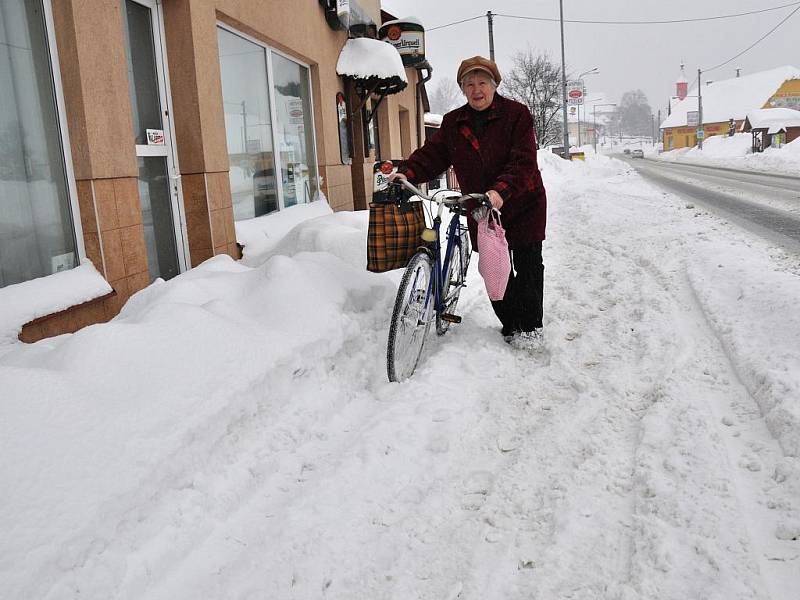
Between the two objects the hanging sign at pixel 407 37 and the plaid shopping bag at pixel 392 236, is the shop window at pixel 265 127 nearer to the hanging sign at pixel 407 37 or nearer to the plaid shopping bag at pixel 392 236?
the plaid shopping bag at pixel 392 236

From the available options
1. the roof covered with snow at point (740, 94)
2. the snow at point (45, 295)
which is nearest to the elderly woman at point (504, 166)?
the snow at point (45, 295)

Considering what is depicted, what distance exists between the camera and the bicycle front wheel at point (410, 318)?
3506 millimetres

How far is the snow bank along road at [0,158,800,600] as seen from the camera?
199 centimetres

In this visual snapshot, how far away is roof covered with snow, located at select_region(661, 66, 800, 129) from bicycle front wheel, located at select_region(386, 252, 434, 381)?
7600cm

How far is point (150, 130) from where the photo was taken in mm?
5516

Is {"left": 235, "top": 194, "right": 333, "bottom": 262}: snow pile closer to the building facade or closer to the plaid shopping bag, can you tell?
the building facade

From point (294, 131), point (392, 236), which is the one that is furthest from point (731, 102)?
point (392, 236)

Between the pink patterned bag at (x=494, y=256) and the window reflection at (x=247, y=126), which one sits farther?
the window reflection at (x=247, y=126)

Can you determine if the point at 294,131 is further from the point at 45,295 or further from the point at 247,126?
the point at 45,295

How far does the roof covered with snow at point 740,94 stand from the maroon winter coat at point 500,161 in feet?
247

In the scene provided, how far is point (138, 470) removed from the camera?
7.52 feet

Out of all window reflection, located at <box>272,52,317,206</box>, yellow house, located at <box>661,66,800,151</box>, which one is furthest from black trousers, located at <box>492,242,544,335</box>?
yellow house, located at <box>661,66,800,151</box>

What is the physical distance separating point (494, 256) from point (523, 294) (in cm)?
51

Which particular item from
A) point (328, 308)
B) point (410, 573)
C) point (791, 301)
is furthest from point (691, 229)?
point (410, 573)
